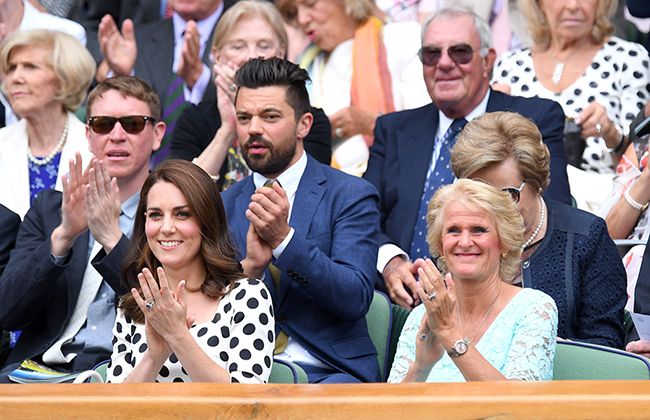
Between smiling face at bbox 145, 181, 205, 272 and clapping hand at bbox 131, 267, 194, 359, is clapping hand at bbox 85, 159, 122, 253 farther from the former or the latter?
clapping hand at bbox 131, 267, 194, 359

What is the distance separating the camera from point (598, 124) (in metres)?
5.81

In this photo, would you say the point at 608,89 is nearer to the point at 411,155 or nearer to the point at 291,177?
the point at 411,155

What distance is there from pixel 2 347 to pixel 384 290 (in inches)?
61.9

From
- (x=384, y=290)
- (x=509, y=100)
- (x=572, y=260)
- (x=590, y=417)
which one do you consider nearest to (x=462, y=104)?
(x=509, y=100)

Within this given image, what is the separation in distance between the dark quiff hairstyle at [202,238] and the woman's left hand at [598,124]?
7.18 ft

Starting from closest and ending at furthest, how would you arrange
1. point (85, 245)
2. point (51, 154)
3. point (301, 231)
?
point (301, 231)
point (85, 245)
point (51, 154)

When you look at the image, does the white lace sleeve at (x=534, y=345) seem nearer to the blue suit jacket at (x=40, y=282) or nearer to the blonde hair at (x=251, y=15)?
the blue suit jacket at (x=40, y=282)

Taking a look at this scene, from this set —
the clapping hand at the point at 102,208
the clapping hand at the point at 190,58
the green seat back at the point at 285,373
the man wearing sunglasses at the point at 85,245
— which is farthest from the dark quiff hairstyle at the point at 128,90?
the green seat back at the point at 285,373

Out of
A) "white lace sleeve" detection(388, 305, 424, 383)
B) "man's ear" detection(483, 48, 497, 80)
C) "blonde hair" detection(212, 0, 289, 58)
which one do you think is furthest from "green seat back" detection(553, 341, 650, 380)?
"blonde hair" detection(212, 0, 289, 58)

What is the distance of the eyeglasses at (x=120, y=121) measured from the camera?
17.3 feet

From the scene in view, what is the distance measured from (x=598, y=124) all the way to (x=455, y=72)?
77 cm

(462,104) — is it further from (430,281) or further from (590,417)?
(590,417)

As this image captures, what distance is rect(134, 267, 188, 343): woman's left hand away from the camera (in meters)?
3.67

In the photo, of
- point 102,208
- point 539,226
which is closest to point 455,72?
point 539,226
